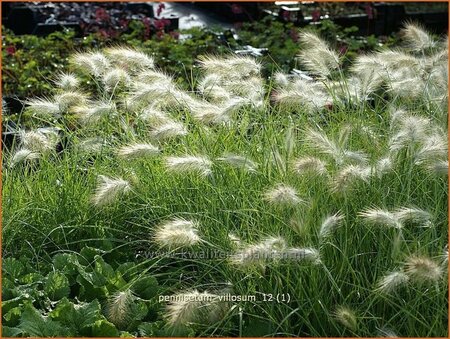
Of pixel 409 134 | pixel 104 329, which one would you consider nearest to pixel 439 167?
pixel 409 134

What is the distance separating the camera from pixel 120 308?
2920mm

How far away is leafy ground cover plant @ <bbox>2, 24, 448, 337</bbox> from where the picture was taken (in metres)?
2.85

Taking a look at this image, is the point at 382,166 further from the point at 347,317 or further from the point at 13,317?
the point at 13,317

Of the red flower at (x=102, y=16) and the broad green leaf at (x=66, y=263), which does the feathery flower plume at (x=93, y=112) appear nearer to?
the broad green leaf at (x=66, y=263)

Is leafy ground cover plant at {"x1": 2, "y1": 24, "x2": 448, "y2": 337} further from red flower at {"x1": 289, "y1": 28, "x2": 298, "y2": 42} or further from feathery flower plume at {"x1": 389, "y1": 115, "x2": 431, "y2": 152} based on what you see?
red flower at {"x1": 289, "y1": 28, "x2": 298, "y2": 42}

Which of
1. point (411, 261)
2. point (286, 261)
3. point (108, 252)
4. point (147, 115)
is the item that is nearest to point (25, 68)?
point (147, 115)

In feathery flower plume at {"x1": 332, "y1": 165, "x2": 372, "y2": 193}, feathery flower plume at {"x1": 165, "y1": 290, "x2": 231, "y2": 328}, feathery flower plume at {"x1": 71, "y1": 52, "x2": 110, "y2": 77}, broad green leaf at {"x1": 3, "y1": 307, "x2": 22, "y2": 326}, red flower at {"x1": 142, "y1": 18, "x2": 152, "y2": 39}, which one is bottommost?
red flower at {"x1": 142, "y1": 18, "x2": 152, "y2": 39}

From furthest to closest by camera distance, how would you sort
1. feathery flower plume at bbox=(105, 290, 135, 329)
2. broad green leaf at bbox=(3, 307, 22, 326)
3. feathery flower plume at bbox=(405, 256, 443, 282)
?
broad green leaf at bbox=(3, 307, 22, 326), feathery flower plume at bbox=(105, 290, 135, 329), feathery flower plume at bbox=(405, 256, 443, 282)

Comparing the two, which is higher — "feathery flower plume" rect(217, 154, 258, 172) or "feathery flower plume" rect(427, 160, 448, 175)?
"feathery flower plume" rect(427, 160, 448, 175)

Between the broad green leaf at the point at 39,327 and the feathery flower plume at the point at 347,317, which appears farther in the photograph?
the broad green leaf at the point at 39,327

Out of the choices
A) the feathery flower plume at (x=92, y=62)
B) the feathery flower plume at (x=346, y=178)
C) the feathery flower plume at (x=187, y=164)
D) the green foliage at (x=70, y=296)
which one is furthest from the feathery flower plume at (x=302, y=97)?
the green foliage at (x=70, y=296)

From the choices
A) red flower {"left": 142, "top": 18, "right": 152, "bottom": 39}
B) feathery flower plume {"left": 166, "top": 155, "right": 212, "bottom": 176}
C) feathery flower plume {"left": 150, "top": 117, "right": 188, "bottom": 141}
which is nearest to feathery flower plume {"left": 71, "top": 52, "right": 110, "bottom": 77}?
feathery flower plume {"left": 150, "top": 117, "right": 188, "bottom": 141}

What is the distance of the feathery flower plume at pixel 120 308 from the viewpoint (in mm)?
2910

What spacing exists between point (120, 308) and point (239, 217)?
590 millimetres
